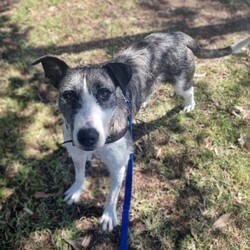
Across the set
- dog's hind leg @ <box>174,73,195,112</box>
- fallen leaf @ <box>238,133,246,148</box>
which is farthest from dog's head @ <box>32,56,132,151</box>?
fallen leaf @ <box>238,133,246,148</box>

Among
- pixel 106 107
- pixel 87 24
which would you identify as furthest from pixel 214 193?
pixel 87 24

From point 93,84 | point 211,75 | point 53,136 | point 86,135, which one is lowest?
point 53,136

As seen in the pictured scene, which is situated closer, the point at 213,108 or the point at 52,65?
the point at 52,65

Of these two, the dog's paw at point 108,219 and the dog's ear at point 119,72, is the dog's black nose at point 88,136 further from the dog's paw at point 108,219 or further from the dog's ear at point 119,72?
the dog's paw at point 108,219

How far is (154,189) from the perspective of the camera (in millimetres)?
5145

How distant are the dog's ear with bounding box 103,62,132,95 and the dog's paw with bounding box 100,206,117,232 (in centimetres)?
189

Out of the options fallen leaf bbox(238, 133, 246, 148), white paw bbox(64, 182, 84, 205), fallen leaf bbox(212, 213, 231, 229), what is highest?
fallen leaf bbox(238, 133, 246, 148)

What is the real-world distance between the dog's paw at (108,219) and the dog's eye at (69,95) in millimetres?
1914

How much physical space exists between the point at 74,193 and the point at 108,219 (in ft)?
2.10

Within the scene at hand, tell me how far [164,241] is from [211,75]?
3506 mm

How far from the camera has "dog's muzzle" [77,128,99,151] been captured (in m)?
3.09

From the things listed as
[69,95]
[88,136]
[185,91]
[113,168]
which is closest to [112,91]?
[69,95]

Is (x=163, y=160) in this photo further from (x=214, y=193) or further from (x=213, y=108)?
(x=213, y=108)

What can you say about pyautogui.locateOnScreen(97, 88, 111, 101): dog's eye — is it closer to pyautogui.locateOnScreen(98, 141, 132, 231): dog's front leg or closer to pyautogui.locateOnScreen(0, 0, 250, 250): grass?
pyautogui.locateOnScreen(98, 141, 132, 231): dog's front leg
